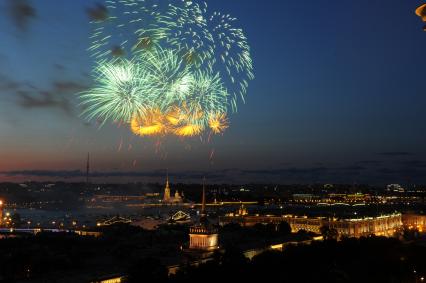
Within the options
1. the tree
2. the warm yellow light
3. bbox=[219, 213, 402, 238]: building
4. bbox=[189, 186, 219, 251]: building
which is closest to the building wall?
bbox=[189, 186, 219, 251]: building

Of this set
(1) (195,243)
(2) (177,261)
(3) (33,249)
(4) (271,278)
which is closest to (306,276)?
(4) (271,278)

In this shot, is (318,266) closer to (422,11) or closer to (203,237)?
(203,237)

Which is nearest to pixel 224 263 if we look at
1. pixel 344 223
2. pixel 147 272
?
pixel 147 272

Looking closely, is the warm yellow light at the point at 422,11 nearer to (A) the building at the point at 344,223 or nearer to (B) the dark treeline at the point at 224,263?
(B) the dark treeline at the point at 224,263

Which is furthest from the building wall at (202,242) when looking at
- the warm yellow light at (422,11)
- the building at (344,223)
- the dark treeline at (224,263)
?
the warm yellow light at (422,11)

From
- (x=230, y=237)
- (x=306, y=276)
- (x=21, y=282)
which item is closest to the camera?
(x=21, y=282)

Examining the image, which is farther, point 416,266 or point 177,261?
point 416,266

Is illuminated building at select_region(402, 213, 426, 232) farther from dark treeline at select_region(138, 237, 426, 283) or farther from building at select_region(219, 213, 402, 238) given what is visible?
dark treeline at select_region(138, 237, 426, 283)

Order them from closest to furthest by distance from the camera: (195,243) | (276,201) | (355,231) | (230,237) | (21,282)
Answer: (21,282)
(195,243)
(230,237)
(355,231)
(276,201)

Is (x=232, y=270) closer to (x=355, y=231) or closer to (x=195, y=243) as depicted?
(x=195, y=243)
